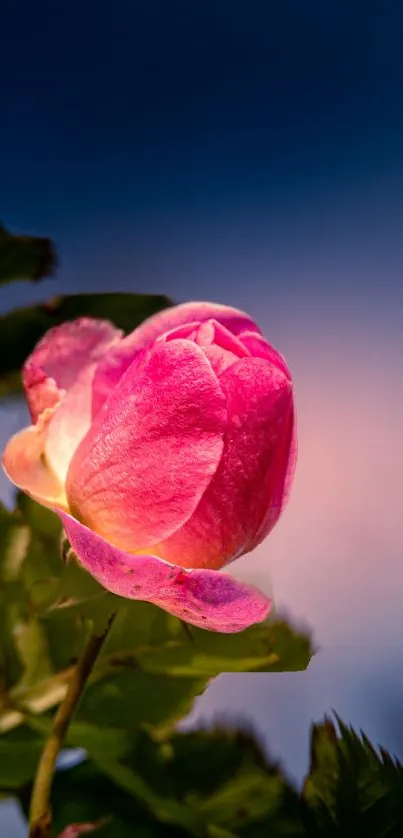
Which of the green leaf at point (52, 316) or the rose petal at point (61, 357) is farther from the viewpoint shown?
the green leaf at point (52, 316)

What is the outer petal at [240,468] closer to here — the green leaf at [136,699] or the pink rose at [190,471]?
the pink rose at [190,471]

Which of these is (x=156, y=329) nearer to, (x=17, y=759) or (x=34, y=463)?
(x=34, y=463)

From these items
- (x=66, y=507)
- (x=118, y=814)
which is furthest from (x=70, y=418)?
(x=118, y=814)

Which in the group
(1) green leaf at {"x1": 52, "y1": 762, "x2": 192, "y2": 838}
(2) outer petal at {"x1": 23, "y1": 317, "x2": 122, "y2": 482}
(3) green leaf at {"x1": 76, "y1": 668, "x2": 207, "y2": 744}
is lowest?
(1) green leaf at {"x1": 52, "y1": 762, "x2": 192, "y2": 838}

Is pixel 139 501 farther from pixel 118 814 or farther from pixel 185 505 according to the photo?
pixel 118 814

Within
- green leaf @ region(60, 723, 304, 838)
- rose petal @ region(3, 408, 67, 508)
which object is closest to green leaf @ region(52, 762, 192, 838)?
green leaf @ region(60, 723, 304, 838)

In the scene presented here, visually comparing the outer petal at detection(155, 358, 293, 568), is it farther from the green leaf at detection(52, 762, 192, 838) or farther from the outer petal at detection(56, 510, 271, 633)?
the green leaf at detection(52, 762, 192, 838)

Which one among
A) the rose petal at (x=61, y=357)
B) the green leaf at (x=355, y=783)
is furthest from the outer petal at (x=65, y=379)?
the green leaf at (x=355, y=783)
